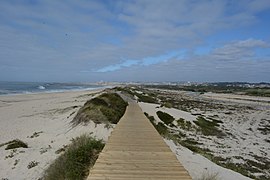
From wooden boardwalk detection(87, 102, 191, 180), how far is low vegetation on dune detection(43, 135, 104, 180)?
0.63 m

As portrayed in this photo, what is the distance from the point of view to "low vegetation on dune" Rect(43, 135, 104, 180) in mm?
7531

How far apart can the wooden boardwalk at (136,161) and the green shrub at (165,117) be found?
12604 mm

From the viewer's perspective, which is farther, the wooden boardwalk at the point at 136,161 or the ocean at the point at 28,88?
the ocean at the point at 28,88

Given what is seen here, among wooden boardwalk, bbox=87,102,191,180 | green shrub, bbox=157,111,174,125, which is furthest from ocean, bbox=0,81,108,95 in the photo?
wooden boardwalk, bbox=87,102,191,180

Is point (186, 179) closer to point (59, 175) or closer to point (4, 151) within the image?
point (59, 175)

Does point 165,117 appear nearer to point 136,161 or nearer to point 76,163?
point 76,163

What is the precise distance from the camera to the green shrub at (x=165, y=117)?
74.9 ft

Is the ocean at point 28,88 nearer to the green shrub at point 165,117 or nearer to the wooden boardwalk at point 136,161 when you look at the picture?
the green shrub at point 165,117

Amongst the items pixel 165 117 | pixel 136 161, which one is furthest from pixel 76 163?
pixel 165 117

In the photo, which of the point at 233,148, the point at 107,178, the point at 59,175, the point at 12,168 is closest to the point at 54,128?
the point at 12,168

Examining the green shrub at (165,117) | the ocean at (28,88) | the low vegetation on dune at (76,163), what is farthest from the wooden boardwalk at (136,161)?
the ocean at (28,88)

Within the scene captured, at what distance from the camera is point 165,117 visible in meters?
23.5

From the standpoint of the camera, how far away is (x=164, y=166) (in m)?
6.73

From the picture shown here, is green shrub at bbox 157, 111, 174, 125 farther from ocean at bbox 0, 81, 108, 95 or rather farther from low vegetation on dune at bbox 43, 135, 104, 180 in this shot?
ocean at bbox 0, 81, 108, 95
